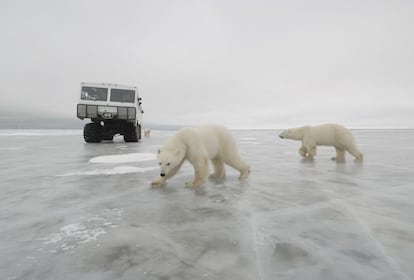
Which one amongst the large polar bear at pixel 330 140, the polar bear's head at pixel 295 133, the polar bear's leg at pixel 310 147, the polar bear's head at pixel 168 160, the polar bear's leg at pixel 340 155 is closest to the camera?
the polar bear's head at pixel 168 160

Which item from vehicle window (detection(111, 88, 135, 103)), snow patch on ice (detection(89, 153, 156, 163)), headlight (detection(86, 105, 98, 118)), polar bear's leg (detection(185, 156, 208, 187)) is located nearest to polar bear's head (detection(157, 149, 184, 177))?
polar bear's leg (detection(185, 156, 208, 187))

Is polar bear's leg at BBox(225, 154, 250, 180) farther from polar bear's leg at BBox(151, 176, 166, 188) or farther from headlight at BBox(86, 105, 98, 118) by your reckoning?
headlight at BBox(86, 105, 98, 118)

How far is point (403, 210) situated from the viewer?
296 centimetres

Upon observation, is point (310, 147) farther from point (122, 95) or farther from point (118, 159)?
point (122, 95)

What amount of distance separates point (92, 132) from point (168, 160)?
11845 millimetres

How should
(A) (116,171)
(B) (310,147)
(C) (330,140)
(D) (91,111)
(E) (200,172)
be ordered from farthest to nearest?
(D) (91,111), (B) (310,147), (C) (330,140), (A) (116,171), (E) (200,172)

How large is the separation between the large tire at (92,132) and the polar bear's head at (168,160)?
11610mm

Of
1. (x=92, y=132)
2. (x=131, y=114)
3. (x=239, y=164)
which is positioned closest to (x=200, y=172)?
(x=239, y=164)

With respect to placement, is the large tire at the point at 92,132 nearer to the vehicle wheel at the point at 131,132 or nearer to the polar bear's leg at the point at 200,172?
the vehicle wheel at the point at 131,132

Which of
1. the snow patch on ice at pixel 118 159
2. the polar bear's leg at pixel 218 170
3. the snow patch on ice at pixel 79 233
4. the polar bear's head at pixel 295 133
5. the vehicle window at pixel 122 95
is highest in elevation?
the vehicle window at pixel 122 95

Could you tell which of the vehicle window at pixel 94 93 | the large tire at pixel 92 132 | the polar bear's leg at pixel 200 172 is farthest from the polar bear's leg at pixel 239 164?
the large tire at pixel 92 132

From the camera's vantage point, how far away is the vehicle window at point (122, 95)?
44.3ft

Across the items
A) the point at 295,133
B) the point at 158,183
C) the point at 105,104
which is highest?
the point at 105,104

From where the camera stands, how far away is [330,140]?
7.80 meters
